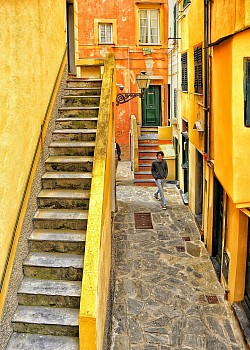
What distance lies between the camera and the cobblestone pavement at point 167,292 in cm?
696

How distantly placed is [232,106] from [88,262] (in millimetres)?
3349

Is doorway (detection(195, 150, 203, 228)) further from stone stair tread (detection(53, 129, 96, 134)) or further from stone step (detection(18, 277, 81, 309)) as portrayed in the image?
stone step (detection(18, 277, 81, 309))

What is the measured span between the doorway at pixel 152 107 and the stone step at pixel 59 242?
18.0 meters

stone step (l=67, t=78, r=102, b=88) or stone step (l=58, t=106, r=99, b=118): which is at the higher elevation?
stone step (l=67, t=78, r=102, b=88)

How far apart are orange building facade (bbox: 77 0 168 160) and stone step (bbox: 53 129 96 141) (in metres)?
14.9

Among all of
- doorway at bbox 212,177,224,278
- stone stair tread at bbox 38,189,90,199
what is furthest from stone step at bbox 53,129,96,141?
doorway at bbox 212,177,224,278

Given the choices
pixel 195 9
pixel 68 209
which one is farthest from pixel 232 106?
pixel 195 9

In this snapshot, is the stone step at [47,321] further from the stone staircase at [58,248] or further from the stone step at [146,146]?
the stone step at [146,146]

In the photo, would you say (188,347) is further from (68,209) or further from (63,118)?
(63,118)

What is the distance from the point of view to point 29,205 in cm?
632

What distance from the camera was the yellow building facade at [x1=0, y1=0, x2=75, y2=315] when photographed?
5.12 meters

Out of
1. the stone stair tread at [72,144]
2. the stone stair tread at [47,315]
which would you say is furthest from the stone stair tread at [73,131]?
the stone stair tread at [47,315]

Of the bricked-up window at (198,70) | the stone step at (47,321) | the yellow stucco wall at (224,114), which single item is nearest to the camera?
the stone step at (47,321)

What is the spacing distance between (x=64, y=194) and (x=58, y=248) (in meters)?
1.08
